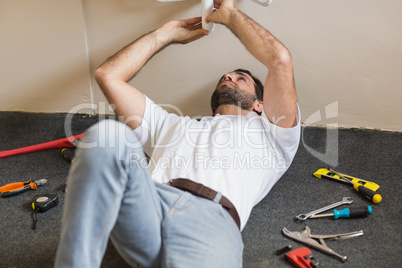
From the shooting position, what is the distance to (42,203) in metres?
1.59

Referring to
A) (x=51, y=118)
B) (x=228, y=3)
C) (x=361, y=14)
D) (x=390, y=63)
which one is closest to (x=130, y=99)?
(x=228, y=3)

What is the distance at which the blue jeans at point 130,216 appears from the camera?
0.98m

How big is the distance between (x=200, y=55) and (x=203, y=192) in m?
0.95

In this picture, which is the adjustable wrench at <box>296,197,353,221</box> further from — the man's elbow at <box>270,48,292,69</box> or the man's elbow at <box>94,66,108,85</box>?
the man's elbow at <box>94,66,108,85</box>

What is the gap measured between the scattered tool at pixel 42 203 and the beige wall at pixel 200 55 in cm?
72

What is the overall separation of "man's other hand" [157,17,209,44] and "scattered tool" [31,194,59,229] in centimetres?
79

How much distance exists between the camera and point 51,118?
2225 millimetres

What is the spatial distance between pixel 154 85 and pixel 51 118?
0.59 metres

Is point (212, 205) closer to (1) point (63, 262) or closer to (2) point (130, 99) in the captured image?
(1) point (63, 262)

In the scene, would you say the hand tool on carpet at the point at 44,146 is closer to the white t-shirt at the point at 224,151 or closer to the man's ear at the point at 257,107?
the white t-shirt at the point at 224,151

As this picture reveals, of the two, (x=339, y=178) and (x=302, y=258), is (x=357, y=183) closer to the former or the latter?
(x=339, y=178)

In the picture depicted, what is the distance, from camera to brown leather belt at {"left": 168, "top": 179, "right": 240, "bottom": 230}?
4.24ft

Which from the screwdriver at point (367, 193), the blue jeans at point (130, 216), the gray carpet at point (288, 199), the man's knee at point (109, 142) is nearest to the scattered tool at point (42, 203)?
the gray carpet at point (288, 199)

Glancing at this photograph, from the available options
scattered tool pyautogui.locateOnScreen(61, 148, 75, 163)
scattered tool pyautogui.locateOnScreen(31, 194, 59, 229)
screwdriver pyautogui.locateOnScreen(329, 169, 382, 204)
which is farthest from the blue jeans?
scattered tool pyautogui.locateOnScreen(61, 148, 75, 163)
